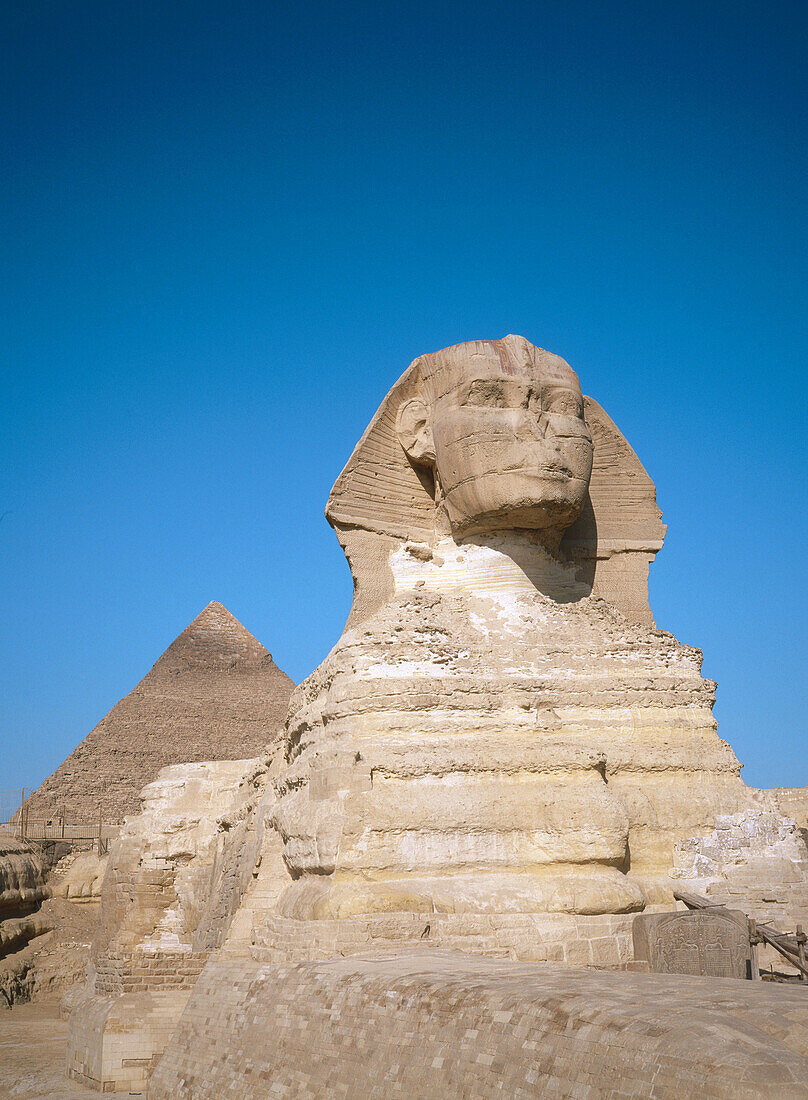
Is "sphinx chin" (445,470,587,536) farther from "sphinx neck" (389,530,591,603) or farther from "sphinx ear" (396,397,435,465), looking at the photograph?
"sphinx ear" (396,397,435,465)

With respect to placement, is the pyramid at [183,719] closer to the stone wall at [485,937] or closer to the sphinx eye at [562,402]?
the sphinx eye at [562,402]

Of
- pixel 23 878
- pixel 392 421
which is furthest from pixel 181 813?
pixel 23 878

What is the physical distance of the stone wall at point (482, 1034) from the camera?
380cm

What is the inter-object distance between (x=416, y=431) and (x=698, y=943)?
487 cm

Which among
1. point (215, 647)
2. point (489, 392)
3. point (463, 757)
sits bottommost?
point (463, 757)

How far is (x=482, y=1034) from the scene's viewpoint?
459cm

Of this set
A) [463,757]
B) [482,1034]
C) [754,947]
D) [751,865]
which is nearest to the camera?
[482,1034]

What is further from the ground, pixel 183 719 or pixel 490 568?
pixel 183 719

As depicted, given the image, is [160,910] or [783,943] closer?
[783,943]

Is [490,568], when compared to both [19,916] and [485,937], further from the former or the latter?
[19,916]

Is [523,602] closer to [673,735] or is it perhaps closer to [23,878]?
[673,735]

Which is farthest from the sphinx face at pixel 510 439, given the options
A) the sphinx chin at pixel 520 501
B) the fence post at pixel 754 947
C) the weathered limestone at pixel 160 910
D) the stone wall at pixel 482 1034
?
the stone wall at pixel 482 1034

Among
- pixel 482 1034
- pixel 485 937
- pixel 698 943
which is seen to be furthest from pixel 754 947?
pixel 482 1034

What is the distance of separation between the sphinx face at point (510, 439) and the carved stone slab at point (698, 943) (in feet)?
10.8
